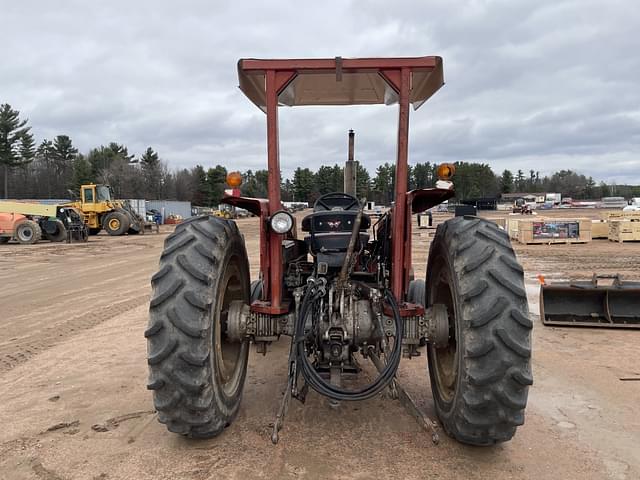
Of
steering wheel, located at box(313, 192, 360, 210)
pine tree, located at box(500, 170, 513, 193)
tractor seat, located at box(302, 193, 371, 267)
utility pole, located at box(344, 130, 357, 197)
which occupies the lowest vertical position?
tractor seat, located at box(302, 193, 371, 267)

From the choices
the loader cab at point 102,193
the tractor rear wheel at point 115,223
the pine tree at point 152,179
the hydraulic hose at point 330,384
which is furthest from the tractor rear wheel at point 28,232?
the pine tree at point 152,179

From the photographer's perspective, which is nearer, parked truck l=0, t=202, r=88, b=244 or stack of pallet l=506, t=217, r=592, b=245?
stack of pallet l=506, t=217, r=592, b=245

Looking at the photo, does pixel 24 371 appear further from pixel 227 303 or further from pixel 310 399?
pixel 310 399

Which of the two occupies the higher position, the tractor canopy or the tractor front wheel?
the tractor canopy

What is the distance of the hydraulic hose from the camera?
308 centimetres

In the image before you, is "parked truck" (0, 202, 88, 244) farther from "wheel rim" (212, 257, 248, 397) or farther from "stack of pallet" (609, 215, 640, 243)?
"stack of pallet" (609, 215, 640, 243)

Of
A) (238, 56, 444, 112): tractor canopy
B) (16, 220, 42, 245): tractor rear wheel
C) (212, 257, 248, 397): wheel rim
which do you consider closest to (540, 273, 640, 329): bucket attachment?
(238, 56, 444, 112): tractor canopy

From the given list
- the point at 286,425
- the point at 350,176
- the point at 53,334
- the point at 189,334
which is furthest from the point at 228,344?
the point at 53,334

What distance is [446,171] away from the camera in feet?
10.8

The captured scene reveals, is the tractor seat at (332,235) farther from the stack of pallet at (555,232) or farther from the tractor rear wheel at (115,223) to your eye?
the tractor rear wheel at (115,223)

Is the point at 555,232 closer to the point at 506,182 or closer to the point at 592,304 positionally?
the point at 592,304

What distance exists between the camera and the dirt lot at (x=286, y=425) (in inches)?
119

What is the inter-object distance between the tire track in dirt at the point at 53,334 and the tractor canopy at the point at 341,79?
393 centimetres

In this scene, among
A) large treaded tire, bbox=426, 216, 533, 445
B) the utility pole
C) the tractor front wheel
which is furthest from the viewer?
the tractor front wheel
